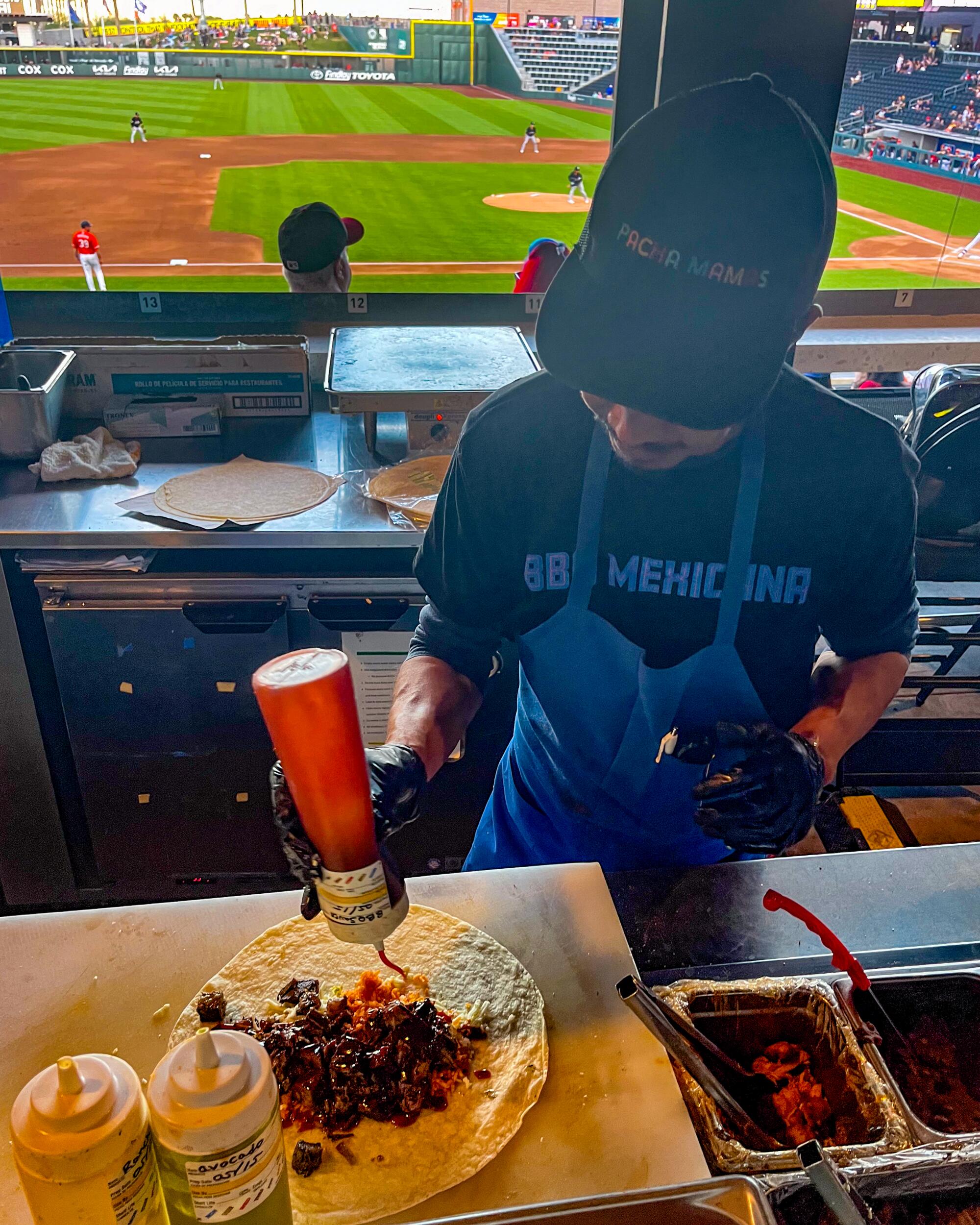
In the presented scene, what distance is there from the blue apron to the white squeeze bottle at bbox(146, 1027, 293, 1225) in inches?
34.2

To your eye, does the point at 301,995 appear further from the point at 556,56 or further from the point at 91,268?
the point at 556,56

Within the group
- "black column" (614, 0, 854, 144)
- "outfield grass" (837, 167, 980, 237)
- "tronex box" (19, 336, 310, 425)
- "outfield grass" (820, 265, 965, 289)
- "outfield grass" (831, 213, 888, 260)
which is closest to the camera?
"black column" (614, 0, 854, 144)

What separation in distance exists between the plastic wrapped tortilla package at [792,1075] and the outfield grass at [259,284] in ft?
Result: 11.3

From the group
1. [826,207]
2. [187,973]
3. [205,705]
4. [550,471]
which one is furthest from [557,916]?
[205,705]

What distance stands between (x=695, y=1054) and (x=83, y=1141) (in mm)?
668

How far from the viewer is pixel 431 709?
4.93 ft

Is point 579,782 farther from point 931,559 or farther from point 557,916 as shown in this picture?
point 931,559

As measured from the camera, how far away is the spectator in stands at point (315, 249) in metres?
3.55

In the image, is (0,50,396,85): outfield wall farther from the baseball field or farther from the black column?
the black column

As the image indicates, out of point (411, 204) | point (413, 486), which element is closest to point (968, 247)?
point (413, 486)

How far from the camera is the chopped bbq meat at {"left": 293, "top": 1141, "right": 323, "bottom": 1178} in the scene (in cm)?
99

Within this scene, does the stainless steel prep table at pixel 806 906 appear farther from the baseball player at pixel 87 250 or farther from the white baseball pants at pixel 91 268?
the white baseball pants at pixel 91 268

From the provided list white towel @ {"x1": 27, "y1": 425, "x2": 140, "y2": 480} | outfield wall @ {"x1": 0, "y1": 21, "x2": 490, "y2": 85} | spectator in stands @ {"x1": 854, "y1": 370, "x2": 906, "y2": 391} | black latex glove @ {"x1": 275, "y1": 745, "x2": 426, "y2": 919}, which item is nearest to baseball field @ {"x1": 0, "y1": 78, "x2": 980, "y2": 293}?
outfield wall @ {"x1": 0, "y1": 21, "x2": 490, "y2": 85}

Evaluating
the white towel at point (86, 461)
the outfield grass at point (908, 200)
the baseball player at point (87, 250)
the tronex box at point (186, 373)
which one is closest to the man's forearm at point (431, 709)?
the white towel at point (86, 461)
